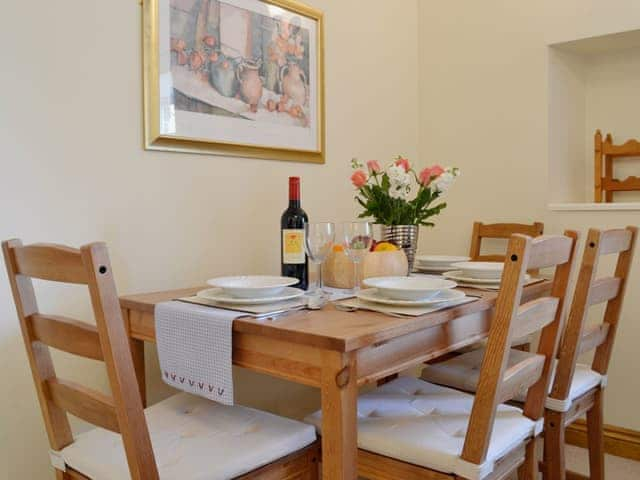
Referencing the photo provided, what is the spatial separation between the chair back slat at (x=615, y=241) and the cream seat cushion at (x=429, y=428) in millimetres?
571

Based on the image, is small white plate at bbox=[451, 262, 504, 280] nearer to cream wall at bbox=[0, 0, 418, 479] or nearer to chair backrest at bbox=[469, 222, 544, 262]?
chair backrest at bbox=[469, 222, 544, 262]

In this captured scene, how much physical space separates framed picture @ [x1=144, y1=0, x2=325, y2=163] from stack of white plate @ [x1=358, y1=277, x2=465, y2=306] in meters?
0.85

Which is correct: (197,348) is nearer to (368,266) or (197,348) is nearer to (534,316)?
(368,266)

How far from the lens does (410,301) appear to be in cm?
146

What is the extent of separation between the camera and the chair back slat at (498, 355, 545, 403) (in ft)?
4.34

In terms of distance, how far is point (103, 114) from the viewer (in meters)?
1.77

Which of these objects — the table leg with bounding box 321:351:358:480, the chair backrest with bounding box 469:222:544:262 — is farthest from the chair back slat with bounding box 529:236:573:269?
the chair backrest with bounding box 469:222:544:262

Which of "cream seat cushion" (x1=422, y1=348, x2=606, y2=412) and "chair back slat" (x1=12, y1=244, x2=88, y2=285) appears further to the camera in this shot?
"cream seat cushion" (x1=422, y1=348, x2=606, y2=412)

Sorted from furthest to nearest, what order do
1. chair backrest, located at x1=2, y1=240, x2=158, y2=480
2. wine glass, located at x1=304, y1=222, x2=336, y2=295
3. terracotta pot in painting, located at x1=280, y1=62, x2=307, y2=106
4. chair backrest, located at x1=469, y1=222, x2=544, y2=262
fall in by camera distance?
chair backrest, located at x1=469, y1=222, x2=544, y2=262
terracotta pot in painting, located at x1=280, y1=62, x2=307, y2=106
wine glass, located at x1=304, y1=222, x2=336, y2=295
chair backrest, located at x1=2, y1=240, x2=158, y2=480

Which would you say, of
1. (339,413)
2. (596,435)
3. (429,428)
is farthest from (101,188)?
(596,435)

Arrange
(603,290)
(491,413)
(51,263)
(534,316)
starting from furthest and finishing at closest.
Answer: (603,290) < (534,316) < (491,413) < (51,263)

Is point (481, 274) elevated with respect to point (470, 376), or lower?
elevated

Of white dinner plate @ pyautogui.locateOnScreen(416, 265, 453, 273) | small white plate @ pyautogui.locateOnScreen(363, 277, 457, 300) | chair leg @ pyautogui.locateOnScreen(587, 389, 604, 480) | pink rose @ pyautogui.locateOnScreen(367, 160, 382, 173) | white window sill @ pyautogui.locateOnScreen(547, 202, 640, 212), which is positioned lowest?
chair leg @ pyautogui.locateOnScreen(587, 389, 604, 480)

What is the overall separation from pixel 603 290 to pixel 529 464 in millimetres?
613
